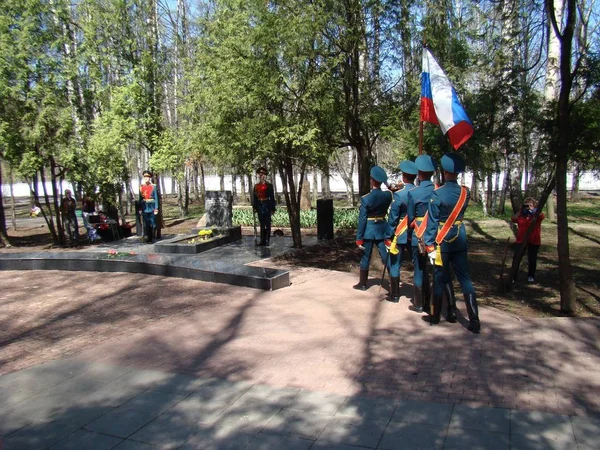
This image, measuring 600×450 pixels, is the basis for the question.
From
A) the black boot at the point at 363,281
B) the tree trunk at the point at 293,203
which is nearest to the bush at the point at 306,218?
the tree trunk at the point at 293,203

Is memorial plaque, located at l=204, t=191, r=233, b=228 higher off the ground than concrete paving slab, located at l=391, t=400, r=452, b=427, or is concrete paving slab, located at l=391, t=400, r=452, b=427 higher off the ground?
memorial plaque, located at l=204, t=191, r=233, b=228

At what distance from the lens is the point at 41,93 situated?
14188 mm

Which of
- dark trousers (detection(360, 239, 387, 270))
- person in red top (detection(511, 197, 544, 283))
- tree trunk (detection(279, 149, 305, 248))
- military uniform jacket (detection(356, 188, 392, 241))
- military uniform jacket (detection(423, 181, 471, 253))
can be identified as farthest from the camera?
tree trunk (detection(279, 149, 305, 248))

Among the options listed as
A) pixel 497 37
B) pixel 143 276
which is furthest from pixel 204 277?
pixel 497 37

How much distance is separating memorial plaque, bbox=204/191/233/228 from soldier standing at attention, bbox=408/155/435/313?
1053 centimetres

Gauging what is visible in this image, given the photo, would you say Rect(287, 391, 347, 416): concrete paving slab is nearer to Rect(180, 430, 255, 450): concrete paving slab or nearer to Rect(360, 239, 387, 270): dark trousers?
Rect(180, 430, 255, 450): concrete paving slab

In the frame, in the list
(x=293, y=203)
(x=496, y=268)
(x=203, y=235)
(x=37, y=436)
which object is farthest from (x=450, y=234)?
(x=203, y=235)

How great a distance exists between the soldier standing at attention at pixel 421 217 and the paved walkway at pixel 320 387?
0.38 meters

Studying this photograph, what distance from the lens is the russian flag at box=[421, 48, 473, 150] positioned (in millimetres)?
7203

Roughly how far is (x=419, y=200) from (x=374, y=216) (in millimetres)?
1497

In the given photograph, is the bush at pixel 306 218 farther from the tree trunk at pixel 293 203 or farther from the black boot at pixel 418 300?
the black boot at pixel 418 300

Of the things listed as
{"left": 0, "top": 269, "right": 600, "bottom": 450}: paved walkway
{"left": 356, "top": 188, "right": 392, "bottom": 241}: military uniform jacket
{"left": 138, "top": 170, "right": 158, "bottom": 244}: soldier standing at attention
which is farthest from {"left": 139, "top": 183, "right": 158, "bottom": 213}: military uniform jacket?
{"left": 0, "top": 269, "right": 600, "bottom": 450}: paved walkway

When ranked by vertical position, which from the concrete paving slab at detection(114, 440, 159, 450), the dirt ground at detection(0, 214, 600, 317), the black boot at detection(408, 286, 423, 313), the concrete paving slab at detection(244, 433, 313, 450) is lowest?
the dirt ground at detection(0, 214, 600, 317)

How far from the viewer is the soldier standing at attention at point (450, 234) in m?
5.90
